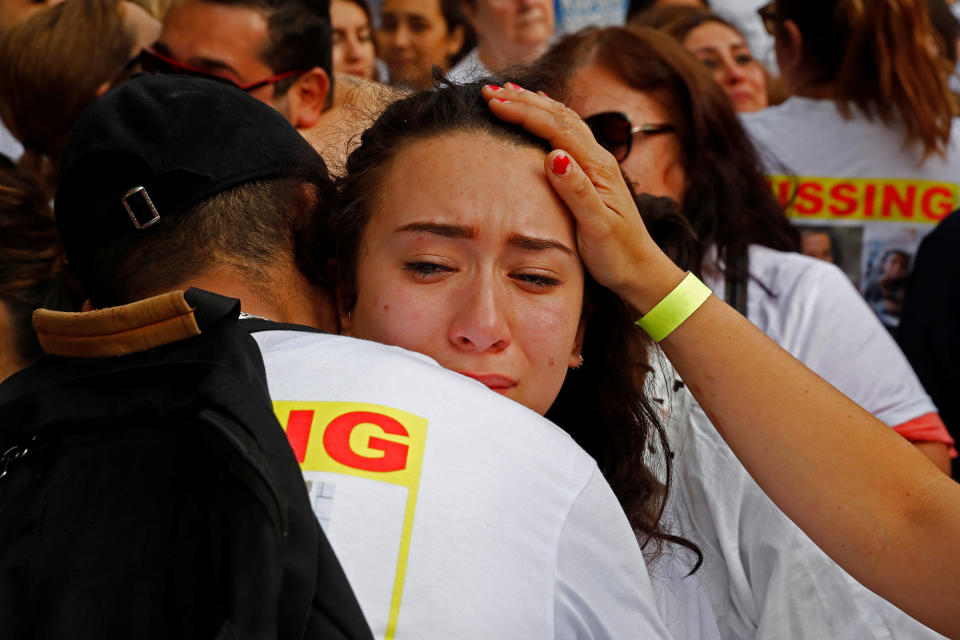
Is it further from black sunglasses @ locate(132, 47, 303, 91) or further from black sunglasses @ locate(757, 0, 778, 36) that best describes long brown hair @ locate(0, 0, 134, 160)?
black sunglasses @ locate(757, 0, 778, 36)

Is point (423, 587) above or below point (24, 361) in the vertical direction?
above

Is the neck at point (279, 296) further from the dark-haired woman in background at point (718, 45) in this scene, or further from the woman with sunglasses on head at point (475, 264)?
the dark-haired woman in background at point (718, 45)

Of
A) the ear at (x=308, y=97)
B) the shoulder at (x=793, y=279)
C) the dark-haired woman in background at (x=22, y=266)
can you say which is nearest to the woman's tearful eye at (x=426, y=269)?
the dark-haired woman in background at (x=22, y=266)

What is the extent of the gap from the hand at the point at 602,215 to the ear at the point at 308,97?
1879 mm

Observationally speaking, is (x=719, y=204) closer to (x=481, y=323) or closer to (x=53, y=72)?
(x=481, y=323)

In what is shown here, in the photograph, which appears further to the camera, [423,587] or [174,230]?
[174,230]

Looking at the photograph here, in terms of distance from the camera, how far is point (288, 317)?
5.85ft

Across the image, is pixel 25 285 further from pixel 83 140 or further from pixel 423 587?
pixel 423 587

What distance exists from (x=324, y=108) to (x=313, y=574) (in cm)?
287

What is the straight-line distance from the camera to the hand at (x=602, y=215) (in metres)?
1.83

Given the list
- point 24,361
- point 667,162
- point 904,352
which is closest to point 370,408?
point 24,361

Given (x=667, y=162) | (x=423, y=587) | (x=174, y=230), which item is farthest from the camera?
(x=667, y=162)

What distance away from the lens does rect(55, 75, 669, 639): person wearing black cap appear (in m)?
1.20

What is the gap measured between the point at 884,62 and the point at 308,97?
6.68ft
